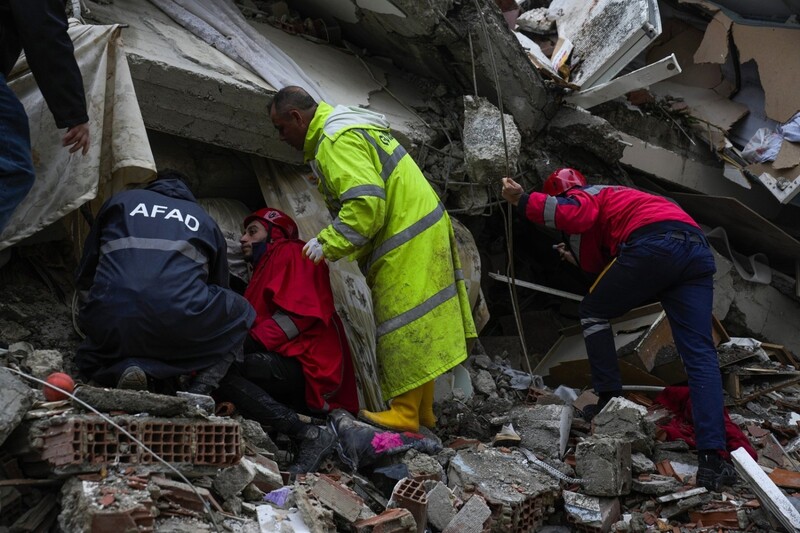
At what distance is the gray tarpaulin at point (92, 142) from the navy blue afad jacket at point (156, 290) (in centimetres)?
35

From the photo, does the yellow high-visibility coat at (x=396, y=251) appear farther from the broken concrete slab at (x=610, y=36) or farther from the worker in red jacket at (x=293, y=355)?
the broken concrete slab at (x=610, y=36)

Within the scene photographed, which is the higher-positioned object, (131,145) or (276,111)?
(276,111)

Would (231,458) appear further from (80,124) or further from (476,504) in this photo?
(80,124)

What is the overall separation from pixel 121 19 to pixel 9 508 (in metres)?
A: 2.80

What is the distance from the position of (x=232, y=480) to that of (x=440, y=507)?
886 millimetres

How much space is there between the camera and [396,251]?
156 inches

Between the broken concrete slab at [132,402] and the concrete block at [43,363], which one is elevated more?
the broken concrete slab at [132,402]

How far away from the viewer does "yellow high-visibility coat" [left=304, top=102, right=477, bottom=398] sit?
12.6ft

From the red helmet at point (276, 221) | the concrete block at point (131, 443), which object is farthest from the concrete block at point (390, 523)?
the red helmet at point (276, 221)

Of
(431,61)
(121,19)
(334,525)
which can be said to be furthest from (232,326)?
(431,61)

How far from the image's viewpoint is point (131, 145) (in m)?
3.78

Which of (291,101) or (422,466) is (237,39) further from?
(422,466)

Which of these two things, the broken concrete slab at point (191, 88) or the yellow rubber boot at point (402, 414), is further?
the broken concrete slab at point (191, 88)

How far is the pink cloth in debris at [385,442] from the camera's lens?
3.60m
